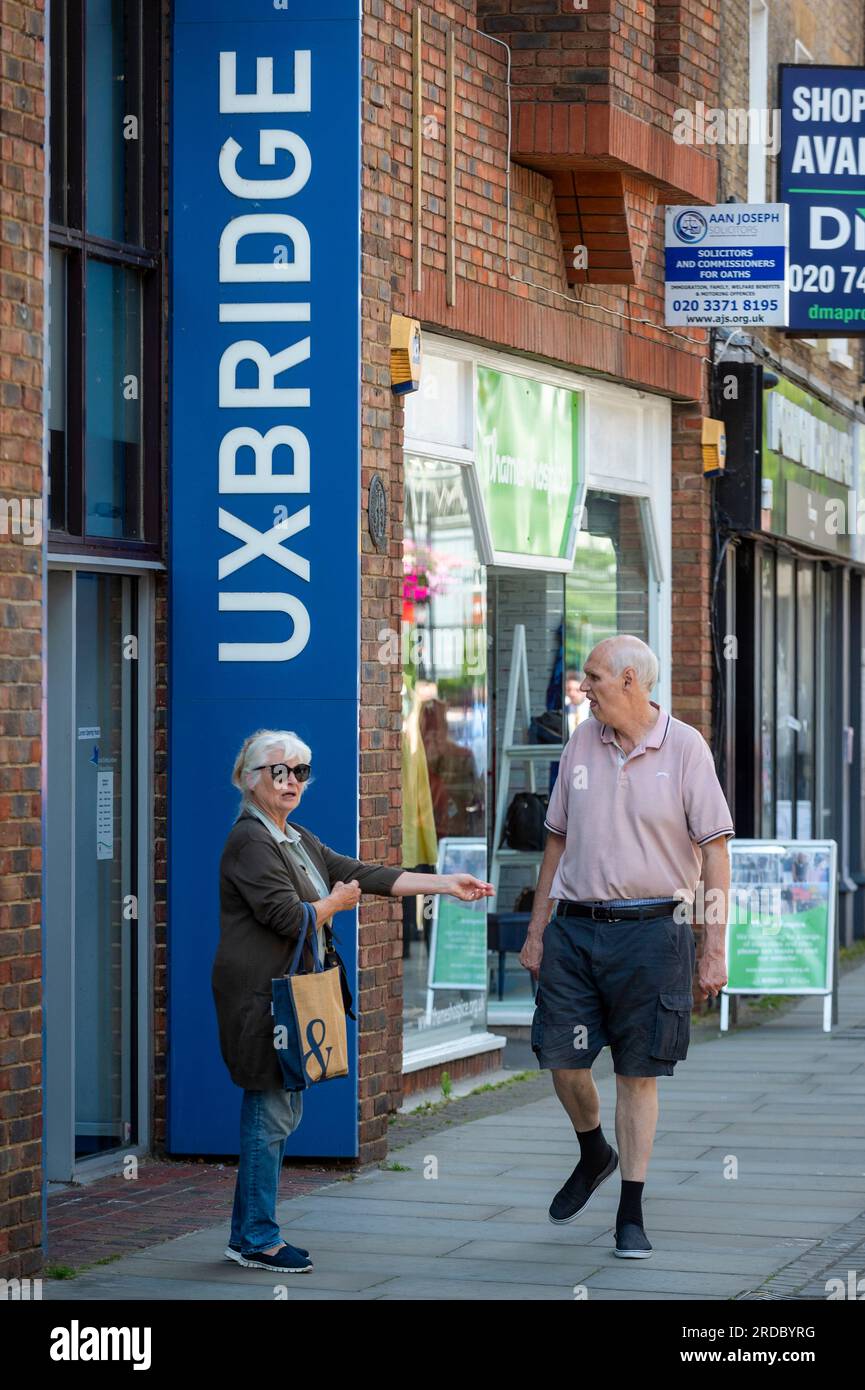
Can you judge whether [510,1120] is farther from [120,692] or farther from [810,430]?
[810,430]

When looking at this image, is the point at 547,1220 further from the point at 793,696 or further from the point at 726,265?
the point at 793,696

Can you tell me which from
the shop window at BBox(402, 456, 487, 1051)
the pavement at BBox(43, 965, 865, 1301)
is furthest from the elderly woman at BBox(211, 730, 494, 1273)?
the shop window at BBox(402, 456, 487, 1051)

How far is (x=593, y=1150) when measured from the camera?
305 inches

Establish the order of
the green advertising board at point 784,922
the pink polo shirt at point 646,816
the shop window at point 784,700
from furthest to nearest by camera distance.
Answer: the shop window at point 784,700, the green advertising board at point 784,922, the pink polo shirt at point 646,816

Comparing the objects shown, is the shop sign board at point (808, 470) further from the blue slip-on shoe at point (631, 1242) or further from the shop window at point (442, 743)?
the blue slip-on shoe at point (631, 1242)

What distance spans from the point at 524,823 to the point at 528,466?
6.69 feet

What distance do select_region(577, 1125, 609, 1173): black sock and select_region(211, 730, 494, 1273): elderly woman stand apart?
110 centimetres

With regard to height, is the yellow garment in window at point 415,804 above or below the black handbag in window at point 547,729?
below

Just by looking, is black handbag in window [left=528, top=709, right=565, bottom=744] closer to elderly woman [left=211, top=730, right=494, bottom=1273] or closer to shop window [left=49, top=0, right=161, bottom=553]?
shop window [left=49, top=0, right=161, bottom=553]

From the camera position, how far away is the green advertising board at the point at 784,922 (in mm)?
13414

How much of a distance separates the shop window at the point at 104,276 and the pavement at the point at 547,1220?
8.85 feet

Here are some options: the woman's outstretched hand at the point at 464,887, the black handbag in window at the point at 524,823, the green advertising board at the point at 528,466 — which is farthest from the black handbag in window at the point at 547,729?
the woman's outstretched hand at the point at 464,887

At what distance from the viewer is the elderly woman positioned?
6.95 metres

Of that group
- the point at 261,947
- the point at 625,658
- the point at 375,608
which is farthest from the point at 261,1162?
the point at 375,608
